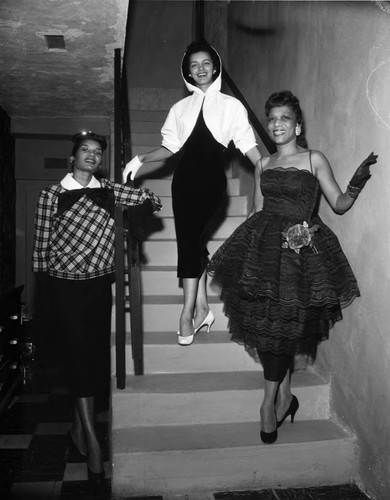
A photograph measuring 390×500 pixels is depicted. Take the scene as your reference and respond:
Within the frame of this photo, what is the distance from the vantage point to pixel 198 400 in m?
2.70

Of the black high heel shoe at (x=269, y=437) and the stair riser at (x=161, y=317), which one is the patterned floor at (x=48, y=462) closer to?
the black high heel shoe at (x=269, y=437)

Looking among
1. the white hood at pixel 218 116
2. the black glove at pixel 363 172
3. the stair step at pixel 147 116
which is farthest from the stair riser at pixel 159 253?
the stair step at pixel 147 116

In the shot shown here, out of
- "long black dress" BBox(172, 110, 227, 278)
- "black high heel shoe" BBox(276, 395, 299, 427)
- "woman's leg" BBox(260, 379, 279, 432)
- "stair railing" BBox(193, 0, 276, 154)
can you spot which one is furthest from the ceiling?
"black high heel shoe" BBox(276, 395, 299, 427)

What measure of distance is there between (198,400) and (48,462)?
91cm

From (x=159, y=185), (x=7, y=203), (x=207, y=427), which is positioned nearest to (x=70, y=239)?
(x=207, y=427)

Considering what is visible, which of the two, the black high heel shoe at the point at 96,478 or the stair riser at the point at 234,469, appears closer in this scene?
the stair riser at the point at 234,469

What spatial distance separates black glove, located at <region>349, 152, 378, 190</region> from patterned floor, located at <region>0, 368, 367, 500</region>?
4.69 ft

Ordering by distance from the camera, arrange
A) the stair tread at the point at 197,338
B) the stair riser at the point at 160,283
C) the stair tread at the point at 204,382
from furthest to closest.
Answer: the stair riser at the point at 160,283 → the stair tread at the point at 197,338 → the stair tread at the point at 204,382

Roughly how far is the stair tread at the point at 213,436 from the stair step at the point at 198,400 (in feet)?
0.14

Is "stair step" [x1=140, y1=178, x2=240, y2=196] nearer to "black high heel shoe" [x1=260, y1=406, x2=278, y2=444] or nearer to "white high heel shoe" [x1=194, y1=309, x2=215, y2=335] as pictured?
"white high heel shoe" [x1=194, y1=309, x2=215, y2=335]

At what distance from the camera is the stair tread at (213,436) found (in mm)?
2434

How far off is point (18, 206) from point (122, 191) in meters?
4.31

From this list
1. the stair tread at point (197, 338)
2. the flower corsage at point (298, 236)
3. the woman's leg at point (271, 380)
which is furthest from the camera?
the stair tread at point (197, 338)

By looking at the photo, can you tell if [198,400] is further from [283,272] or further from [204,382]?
[283,272]
